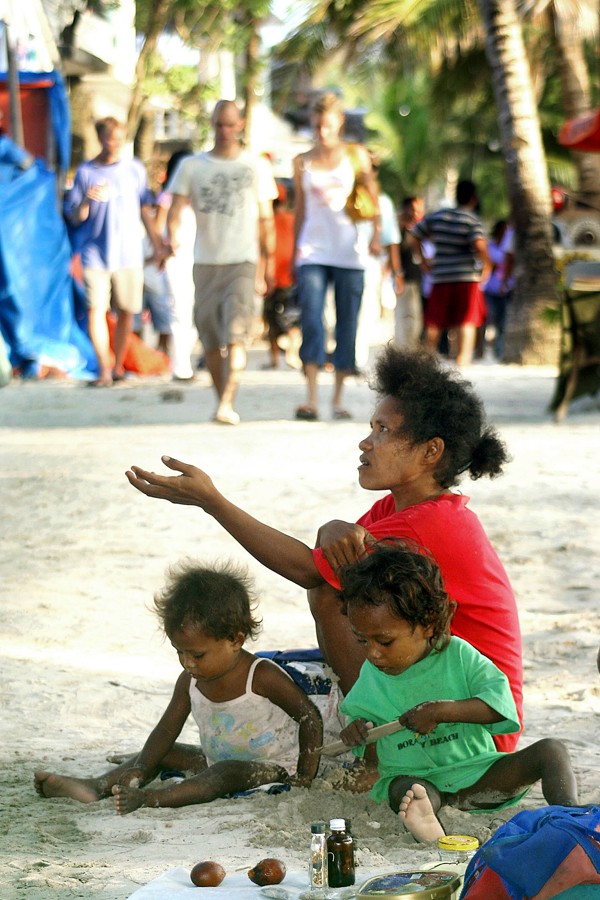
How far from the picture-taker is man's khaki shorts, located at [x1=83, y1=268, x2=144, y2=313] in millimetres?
10773

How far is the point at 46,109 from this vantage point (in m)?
14.1

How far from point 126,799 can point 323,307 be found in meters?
5.81

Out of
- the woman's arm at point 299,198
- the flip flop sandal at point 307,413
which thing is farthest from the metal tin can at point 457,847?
the woman's arm at point 299,198

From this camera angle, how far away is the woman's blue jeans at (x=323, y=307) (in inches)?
342

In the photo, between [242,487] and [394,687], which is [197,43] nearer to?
[242,487]

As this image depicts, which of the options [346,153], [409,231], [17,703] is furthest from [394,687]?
[409,231]

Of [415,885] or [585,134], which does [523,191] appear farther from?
[415,885]

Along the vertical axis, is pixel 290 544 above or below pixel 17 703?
above

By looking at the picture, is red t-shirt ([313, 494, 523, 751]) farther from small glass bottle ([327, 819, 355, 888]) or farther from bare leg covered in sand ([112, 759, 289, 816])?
small glass bottle ([327, 819, 355, 888])

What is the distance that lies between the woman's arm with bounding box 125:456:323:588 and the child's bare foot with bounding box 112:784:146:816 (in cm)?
63

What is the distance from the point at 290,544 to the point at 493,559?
0.51 meters

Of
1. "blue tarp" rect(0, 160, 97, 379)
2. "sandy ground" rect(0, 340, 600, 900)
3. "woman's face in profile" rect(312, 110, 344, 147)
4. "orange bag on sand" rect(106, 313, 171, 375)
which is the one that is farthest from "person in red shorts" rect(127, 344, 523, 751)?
"orange bag on sand" rect(106, 313, 171, 375)

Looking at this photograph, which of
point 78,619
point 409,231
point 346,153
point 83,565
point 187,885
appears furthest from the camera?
point 409,231

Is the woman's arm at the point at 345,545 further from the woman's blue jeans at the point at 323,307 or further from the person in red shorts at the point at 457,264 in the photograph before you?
the person in red shorts at the point at 457,264
